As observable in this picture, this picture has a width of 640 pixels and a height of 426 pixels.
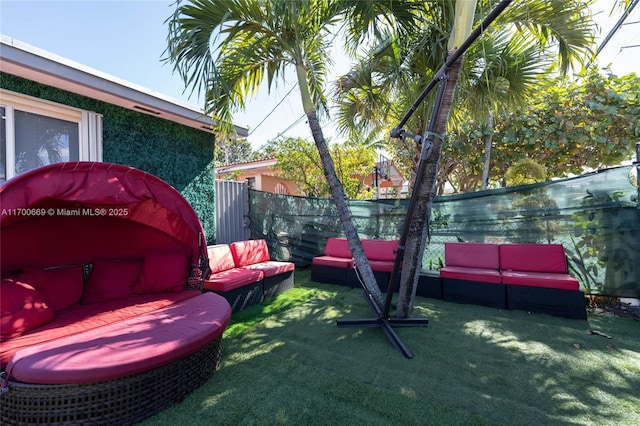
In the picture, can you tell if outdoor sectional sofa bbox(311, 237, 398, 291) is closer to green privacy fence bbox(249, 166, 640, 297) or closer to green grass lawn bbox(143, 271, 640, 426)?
green privacy fence bbox(249, 166, 640, 297)

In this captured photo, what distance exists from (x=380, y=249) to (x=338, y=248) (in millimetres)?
942

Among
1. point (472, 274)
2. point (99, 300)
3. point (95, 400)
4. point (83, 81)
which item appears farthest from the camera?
point (472, 274)

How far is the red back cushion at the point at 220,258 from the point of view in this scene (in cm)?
442

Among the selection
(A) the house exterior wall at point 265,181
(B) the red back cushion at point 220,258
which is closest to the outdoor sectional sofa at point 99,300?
(B) the red back cushion at point 220,258

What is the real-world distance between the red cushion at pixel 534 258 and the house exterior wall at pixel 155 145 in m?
5.83

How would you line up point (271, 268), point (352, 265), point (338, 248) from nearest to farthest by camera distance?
point (271, 268)
point (352, 265)
point (338, 248)

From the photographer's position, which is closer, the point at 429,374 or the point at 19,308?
the point at 19,308

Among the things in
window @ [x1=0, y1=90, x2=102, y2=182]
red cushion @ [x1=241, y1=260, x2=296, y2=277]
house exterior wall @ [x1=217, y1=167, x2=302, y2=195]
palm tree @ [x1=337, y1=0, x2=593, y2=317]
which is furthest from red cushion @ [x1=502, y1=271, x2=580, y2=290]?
house exterior wall @ [x1=217, y1=167, x2=302, y2=195]

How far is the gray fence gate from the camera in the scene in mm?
6559

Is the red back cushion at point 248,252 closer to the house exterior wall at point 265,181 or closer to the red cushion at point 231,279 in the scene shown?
the red cushion at point 231,279

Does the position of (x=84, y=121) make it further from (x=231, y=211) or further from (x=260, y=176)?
(x=260, y=176)

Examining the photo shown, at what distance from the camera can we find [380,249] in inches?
219

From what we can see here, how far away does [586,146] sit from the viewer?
6777mm

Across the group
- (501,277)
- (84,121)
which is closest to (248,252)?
(84,121)
